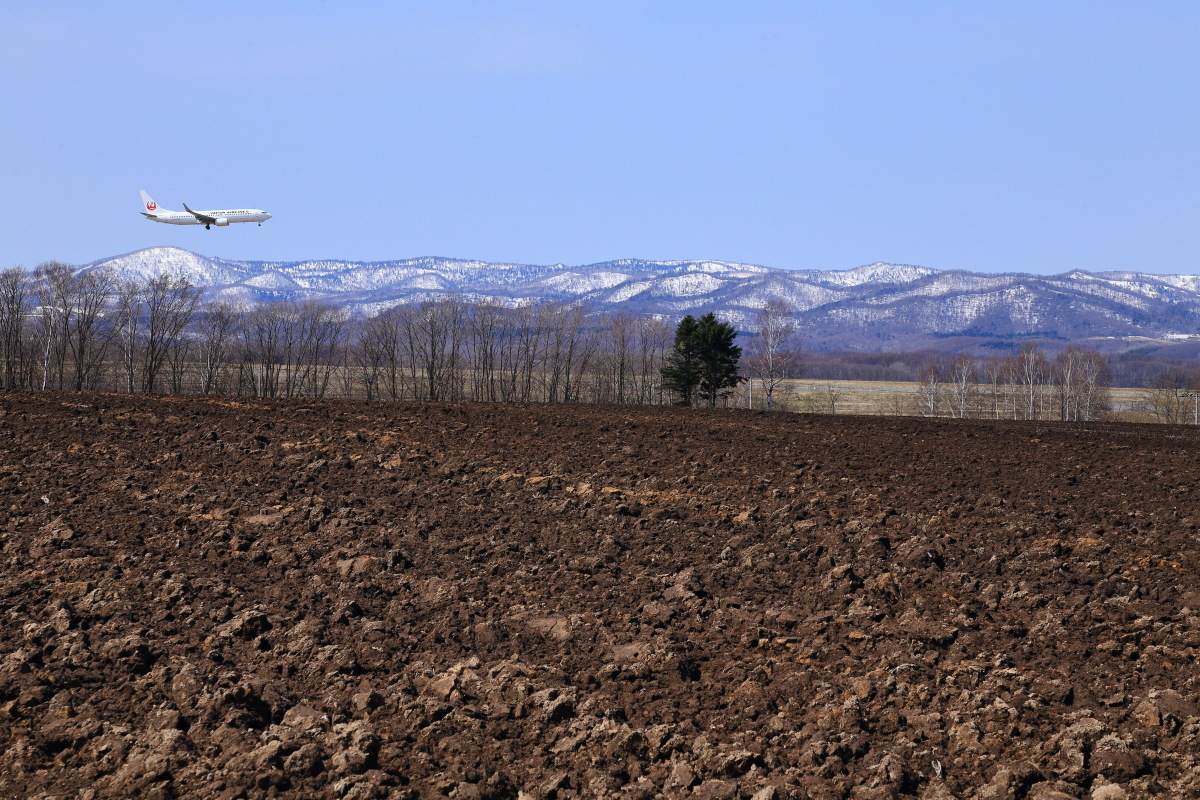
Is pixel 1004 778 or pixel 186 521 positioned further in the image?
pixel 186 521

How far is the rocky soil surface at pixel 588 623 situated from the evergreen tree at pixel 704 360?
38589 mm

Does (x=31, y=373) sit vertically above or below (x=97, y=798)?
above

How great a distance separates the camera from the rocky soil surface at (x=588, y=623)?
21.5 ft

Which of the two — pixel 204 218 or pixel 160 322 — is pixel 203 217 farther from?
pixel 160 322

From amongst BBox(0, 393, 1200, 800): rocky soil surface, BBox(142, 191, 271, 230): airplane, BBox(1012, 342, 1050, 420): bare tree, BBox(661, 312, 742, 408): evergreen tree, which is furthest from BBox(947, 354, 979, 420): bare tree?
BBox(0, 393, 1200, 800): rocky soil surface

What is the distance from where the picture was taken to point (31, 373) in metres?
71.4

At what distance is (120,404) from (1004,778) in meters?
18.3

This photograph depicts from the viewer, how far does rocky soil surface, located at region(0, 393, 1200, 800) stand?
655cm

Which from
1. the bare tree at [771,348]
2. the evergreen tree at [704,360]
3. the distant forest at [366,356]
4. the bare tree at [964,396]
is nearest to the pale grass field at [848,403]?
the bare tree at [964,396]

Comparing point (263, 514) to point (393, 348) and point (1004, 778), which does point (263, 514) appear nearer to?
point (1004, 778)

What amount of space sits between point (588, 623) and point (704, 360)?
153ft

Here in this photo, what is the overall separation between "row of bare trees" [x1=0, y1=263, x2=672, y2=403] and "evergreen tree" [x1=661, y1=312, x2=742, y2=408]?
817 inches

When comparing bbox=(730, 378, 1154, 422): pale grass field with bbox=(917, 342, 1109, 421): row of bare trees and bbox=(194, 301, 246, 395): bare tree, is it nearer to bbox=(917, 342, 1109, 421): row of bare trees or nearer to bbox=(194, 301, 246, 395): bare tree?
bbox=(917, 342, 1109, 421): row of bare trees

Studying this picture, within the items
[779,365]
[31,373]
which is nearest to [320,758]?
[779,365]
